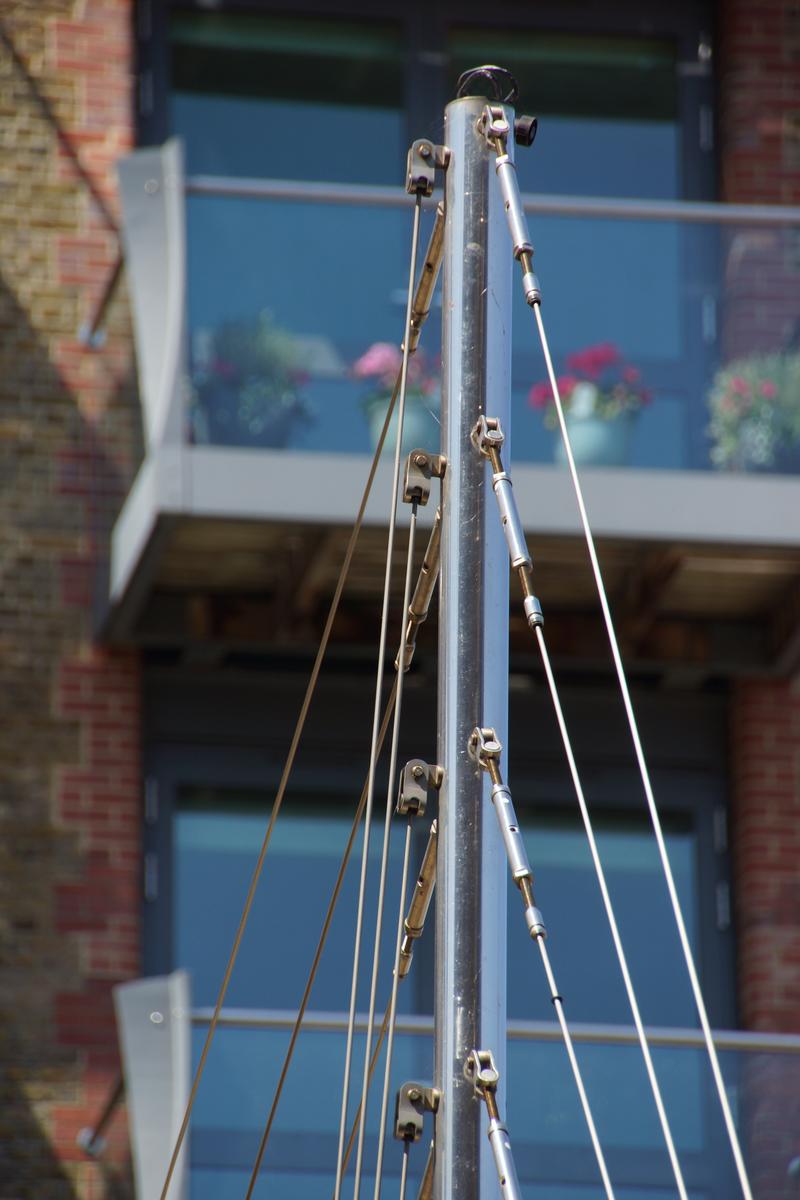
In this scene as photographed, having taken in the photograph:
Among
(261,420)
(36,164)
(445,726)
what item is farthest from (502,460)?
(36,164)

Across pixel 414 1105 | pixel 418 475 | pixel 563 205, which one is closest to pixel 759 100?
pixel 563 205

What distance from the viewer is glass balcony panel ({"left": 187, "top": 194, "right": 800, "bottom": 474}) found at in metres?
9.99

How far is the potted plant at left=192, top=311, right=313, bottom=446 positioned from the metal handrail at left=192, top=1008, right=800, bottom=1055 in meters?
2.29

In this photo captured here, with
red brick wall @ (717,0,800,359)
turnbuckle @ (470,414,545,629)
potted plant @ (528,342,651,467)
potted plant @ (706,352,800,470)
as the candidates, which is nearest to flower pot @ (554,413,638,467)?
potted plant @ (528,342,651,467)

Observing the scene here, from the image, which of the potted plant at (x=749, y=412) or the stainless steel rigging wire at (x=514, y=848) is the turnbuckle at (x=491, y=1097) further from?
the potted plant at (x=749, y=412)

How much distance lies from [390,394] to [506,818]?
4.59 m

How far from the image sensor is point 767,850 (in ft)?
36.4

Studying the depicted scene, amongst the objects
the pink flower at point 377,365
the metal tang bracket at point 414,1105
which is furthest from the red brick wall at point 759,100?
the metal tang bracket at point 414,1105

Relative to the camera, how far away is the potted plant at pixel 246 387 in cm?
991

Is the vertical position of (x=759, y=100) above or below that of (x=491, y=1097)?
above

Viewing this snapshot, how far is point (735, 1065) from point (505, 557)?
3.35 metres

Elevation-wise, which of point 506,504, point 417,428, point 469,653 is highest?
point 417,428

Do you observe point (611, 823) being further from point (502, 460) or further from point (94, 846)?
point (502, 460)

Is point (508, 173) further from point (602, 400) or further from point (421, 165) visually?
point (602, 400)
